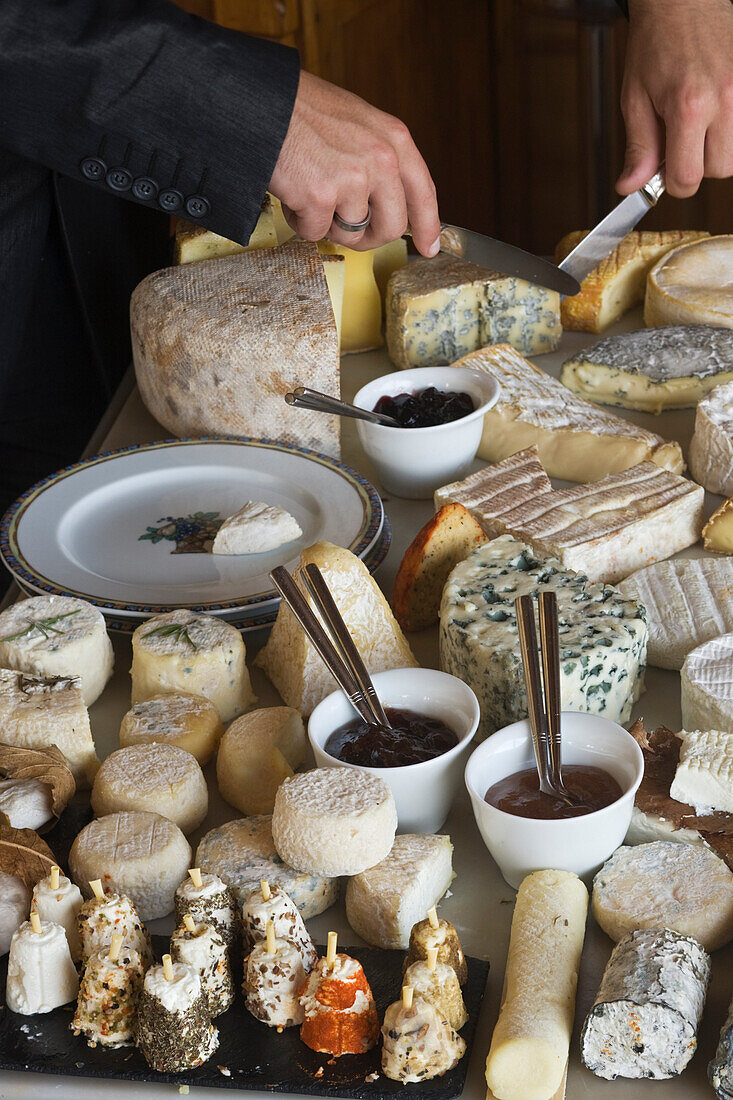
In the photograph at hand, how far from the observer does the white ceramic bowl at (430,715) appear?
1.10 metres

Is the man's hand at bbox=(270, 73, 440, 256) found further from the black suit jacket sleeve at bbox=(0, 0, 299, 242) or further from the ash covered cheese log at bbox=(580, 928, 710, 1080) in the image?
the ash covered cheese log at bbox=(580, 928, 710, 1080)

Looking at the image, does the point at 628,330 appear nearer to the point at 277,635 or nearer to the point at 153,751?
the point at 277,635

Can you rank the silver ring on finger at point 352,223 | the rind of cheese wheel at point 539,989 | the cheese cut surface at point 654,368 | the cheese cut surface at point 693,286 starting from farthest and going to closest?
the cheese cut surface at point 693,286 < the cheese cut surface at point 654,368 < the silver ring on finger at point 352,223 < the rind of cheese wheel at point 539,989

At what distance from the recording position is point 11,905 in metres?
1.01

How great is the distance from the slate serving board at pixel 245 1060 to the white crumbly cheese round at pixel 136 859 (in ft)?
0.40

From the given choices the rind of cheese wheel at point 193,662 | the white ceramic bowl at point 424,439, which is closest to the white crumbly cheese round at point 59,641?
the rind of cheese wheel at point 193,662

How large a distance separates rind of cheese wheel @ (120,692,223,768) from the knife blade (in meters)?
1.11

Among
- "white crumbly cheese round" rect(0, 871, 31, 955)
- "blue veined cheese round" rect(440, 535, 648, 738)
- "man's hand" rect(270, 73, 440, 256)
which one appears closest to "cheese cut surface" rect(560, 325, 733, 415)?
"man's hand" rect(270, 73, 440, 256)

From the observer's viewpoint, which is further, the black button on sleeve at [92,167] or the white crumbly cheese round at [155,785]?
the black button on sleeve at [92,167]

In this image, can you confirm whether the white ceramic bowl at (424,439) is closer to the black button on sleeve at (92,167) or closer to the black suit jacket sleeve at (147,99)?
the black suit jacket sleeve at (147,99)

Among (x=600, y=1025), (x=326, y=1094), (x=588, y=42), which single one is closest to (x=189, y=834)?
(x=326, y=1094)

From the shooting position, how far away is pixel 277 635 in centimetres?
137

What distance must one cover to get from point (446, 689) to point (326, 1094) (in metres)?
A: 0.43

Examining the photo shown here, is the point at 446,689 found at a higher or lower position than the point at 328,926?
higher
